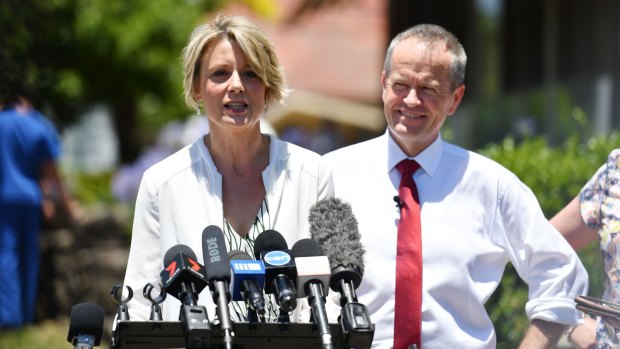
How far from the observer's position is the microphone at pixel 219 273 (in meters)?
3.72

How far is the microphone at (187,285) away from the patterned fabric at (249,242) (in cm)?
55

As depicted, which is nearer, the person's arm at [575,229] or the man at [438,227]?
the man at [438,227]

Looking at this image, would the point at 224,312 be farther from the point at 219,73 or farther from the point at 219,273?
the point at 219,73

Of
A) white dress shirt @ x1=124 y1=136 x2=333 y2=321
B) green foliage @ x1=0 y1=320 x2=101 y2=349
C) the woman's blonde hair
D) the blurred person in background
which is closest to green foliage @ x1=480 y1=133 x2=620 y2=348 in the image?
white dress shirt @ x1=124 y1=136 x2=333 y2=321

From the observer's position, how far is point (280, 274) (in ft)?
12.9

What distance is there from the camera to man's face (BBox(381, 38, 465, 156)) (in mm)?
4965

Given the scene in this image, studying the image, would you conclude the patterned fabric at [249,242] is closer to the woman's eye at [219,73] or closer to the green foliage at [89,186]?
the woman's eye at [219,73]

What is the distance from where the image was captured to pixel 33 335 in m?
11.7

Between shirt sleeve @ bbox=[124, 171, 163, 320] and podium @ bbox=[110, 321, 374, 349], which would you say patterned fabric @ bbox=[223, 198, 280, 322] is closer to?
shirt sleeve @ bbox=[124, 171, 163, 320]

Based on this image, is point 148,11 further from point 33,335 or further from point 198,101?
point 198,101

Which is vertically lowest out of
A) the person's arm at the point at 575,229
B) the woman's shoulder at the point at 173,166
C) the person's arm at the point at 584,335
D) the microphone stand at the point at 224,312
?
the person's arm at the point at 584,335

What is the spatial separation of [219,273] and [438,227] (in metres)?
1.38

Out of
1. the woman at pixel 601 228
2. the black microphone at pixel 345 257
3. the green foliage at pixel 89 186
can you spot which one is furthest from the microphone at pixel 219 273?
the green foliage at pixel 89 186

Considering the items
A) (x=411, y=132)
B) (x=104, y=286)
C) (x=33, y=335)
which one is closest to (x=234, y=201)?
(x=411, y=132)
